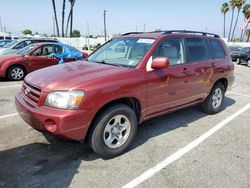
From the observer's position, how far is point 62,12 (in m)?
39.5

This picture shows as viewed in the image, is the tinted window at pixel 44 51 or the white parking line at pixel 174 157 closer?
the white parking line at pixel 174 157

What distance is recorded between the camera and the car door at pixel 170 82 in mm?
4047

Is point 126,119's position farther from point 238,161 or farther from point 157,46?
point 238,161

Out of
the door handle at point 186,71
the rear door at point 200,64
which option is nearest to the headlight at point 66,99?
the door handle at point 186,71

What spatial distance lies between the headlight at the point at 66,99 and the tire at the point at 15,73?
23.9ft

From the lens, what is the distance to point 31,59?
9.95 meters

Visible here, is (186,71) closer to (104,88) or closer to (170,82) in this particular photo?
(170,82)

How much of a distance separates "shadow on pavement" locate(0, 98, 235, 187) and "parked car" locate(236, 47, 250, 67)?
55.9 ft

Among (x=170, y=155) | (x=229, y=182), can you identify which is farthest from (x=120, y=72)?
(x=229, y=182)

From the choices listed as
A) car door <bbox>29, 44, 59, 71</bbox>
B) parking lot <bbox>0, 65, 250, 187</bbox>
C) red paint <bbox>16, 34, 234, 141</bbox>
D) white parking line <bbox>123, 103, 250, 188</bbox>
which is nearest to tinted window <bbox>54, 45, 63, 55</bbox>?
car door <bbox>29, 44, 59, 71</bbox>

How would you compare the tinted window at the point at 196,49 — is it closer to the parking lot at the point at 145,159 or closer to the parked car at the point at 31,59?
the parking lot at the point at 145,159

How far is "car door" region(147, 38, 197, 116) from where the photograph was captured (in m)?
4.05

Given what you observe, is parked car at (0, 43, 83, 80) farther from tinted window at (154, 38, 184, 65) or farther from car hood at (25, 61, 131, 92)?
tinted window at (154, 38, 184, 65)

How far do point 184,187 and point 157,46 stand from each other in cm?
225
